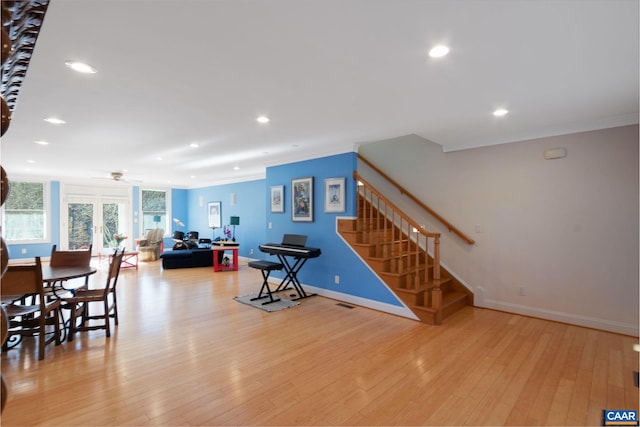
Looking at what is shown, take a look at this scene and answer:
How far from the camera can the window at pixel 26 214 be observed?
819cm

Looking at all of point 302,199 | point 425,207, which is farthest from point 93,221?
point 425,207

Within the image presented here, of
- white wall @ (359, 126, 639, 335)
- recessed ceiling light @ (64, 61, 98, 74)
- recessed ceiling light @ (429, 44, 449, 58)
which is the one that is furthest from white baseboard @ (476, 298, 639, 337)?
recessed ceiling light @ (64, 61, 98, 74)

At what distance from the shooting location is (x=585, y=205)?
3.76m

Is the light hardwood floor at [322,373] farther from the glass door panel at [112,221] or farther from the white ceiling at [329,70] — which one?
the glass door panel at [112,221]

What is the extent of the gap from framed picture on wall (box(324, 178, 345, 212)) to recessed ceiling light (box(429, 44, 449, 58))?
2.84 meters

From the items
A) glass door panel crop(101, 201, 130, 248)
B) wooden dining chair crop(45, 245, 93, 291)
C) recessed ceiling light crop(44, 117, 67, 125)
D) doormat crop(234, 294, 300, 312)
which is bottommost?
doormat crop(234, 294, 300, 312)

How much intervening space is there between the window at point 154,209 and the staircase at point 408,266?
8.31m

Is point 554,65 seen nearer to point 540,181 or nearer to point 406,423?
point 540,181

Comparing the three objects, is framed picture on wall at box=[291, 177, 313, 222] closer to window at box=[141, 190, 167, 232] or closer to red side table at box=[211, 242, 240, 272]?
red side table at box=[211, 242, 240, 272]

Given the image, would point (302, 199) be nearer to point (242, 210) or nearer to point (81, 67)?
point (81, 67)

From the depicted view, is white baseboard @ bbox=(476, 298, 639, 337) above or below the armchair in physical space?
below

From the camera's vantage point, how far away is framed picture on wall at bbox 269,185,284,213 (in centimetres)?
597

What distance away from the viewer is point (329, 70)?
2377mm

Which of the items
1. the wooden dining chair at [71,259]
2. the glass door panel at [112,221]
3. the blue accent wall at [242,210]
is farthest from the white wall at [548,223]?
the glass door panel at [112,221]
